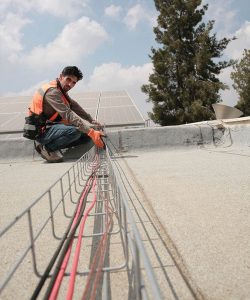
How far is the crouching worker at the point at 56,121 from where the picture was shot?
4.84 metres

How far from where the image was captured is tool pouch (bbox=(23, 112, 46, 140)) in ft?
16.6

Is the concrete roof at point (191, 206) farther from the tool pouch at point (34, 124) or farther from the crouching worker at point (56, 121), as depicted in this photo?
the tool pouch at point (34, 124)

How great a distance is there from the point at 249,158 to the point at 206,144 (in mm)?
1970

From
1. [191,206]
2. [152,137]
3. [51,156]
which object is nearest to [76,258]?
[191,206]

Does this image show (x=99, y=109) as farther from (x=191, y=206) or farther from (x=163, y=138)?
(x=191, y=206)

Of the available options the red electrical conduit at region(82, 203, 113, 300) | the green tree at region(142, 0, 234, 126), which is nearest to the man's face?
the red electrical conduit at region(82, 203, 113, 300)

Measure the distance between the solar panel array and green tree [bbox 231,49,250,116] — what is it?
48.2ft

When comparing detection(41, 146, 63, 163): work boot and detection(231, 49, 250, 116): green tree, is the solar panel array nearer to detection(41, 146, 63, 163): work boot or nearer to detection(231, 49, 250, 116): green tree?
detection(41, 146, 63, 163): work boot

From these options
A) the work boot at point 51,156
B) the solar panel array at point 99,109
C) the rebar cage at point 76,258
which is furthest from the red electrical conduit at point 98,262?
the solar panel array at point 99,109

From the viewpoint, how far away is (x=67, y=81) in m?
4.94

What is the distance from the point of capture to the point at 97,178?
3.53 metres

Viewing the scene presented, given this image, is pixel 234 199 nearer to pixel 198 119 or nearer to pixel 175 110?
pixel 198 119

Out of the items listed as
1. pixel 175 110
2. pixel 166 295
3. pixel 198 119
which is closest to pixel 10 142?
pixel 166 295

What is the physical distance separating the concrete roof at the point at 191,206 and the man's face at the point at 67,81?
117 centimetres
